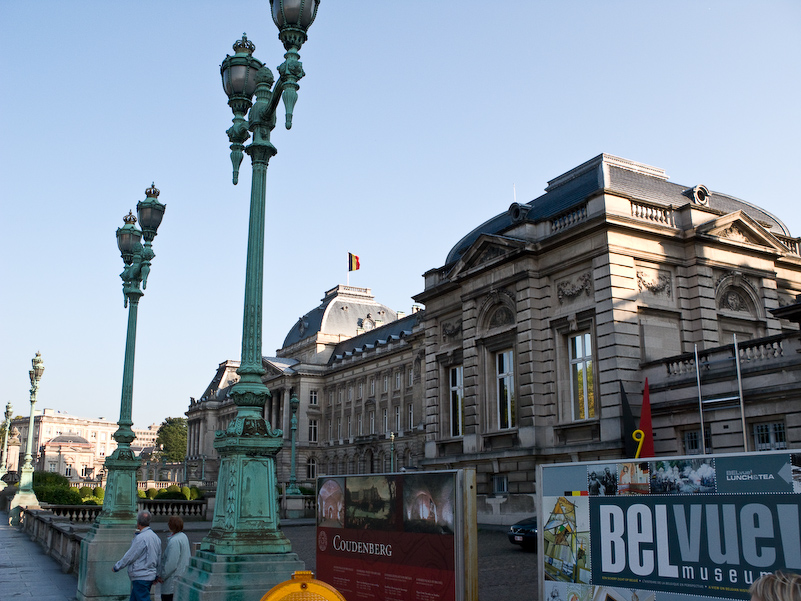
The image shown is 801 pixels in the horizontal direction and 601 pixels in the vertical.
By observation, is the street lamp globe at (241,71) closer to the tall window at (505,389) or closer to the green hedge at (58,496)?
the tall window at (505,389)

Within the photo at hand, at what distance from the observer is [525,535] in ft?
77.0

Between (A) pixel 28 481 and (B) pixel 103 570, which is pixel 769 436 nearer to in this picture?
(B) pixel 103 570

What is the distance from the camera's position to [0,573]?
1914cm

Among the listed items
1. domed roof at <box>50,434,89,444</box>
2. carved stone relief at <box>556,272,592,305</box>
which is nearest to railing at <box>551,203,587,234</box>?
carved stone relief at <box>556,272,592,305</box>

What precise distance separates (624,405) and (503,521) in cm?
786

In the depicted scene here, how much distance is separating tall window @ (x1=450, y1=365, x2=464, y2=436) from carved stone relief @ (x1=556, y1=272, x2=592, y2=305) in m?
7.16

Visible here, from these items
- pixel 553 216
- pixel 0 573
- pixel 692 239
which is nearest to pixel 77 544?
pixel 0 573

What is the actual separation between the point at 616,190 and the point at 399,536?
72.6ft

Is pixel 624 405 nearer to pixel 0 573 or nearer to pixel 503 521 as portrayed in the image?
pixel 503 521

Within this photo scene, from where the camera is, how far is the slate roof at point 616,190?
30656mm

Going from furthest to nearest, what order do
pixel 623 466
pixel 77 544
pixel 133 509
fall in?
pixel 77 544, pixel 133 509, pixel 623 466

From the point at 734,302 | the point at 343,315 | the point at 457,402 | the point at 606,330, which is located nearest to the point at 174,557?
the point at 606,330

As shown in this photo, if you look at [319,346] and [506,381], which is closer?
[506,381]

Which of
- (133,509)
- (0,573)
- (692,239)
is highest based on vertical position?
(692,239)
